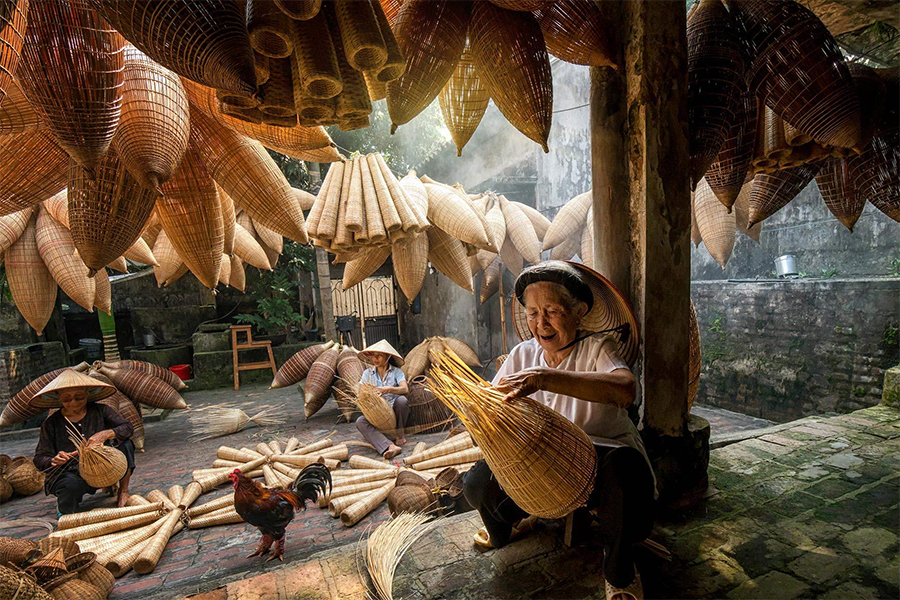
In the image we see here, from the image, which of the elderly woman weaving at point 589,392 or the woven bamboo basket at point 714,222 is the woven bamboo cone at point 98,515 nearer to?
the elderly woman weaving at point 589,392

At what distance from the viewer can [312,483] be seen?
363cm

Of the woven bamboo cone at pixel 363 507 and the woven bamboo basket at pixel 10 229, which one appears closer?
the woven bamboo basket at pixel 10 229

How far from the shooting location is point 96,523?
3.51m

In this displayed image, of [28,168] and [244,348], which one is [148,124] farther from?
[244,348]

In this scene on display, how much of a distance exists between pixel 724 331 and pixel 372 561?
808 cm

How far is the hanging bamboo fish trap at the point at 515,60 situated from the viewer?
68.5 inches

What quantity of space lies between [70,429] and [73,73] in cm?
426

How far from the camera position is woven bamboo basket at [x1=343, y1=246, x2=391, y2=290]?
16.8 ft

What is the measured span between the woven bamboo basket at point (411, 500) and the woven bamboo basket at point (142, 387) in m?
4.33

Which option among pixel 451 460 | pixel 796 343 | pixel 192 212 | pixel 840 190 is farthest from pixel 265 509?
pixel 796 343

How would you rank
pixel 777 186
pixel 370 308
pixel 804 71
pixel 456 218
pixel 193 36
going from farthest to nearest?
pixel 370 308
pixel 456 218
pixel 777 186
pixel 804 71
pixel 193 36

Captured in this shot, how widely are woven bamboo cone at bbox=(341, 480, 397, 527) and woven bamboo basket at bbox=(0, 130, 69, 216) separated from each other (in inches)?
118

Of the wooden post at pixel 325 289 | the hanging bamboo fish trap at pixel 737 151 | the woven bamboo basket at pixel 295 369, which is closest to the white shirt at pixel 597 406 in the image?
the hanging bamboo fish trap at pixel 737 151

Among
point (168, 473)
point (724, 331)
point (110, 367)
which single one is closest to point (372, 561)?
point (168, 473)
